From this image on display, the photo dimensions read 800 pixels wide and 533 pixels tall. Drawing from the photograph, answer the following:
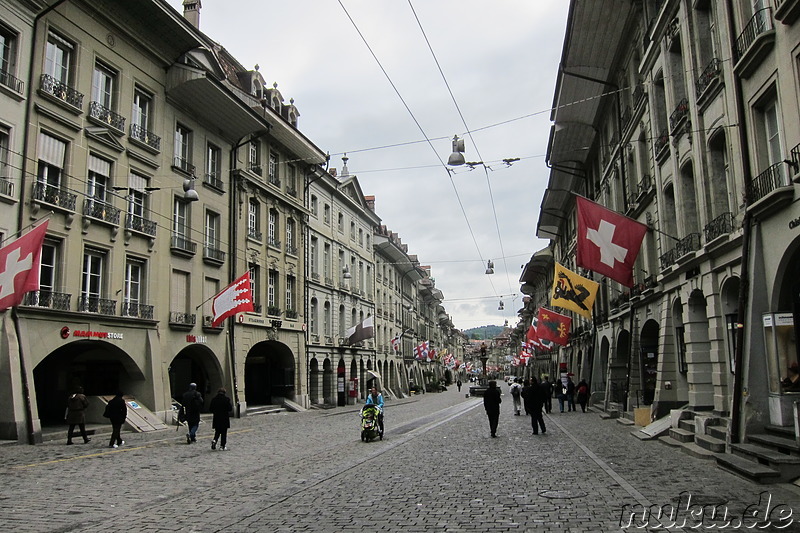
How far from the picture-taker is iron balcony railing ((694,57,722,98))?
1523cm

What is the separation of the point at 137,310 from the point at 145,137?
6790 mm

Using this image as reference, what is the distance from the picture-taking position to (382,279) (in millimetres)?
63031

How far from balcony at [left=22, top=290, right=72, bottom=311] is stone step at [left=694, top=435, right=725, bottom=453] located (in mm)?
18701

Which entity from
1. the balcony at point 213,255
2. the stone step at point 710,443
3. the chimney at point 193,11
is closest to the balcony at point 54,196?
the balcony at point 213,255

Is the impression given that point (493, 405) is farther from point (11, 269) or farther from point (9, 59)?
point (9, 59)

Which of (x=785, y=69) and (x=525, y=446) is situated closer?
(x=785, y=69)

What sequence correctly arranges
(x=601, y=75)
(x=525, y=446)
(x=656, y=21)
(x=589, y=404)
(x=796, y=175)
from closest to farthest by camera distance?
(x=796, y=175)
(x=525, y=446)
(x=656, y=21)
(x=601, y=75)
(x=589, y=404)

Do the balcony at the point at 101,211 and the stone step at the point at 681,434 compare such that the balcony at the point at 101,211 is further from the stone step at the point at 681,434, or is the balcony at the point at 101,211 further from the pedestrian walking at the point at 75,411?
the stone step at the point at 681,434

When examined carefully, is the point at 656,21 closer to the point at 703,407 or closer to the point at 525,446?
the point at 703,407

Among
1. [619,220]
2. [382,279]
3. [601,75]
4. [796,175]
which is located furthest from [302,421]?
[382,279]

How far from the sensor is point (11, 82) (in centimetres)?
1931

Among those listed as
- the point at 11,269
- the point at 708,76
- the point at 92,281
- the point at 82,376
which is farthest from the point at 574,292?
the point at 82,376

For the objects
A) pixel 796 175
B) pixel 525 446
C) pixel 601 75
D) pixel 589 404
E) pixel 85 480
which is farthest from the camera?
pixel 589 404

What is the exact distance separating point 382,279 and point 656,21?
44900 millimetres
